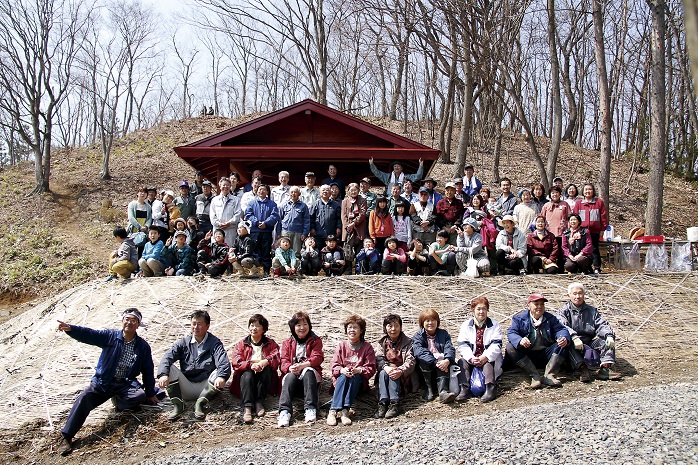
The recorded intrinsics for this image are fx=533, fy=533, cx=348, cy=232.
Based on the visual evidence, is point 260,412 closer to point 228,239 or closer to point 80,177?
point 228,239

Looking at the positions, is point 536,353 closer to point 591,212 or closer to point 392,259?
point 392,259

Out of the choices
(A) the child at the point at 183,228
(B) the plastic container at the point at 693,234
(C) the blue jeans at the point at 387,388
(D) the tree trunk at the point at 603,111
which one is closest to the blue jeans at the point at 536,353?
(C) the blue jeans at the point at 387,388

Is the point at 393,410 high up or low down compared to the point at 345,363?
down

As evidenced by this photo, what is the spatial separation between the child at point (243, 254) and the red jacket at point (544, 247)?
14.8ft

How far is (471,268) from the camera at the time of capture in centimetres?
868

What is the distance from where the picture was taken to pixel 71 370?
267 inches

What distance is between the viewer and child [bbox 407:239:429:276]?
883 centimetres

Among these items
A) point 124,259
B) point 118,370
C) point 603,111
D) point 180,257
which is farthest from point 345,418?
point 603,111

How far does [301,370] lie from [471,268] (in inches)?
156

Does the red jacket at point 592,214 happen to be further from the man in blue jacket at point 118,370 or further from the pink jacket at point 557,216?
the man in blue jacket at point 118,370

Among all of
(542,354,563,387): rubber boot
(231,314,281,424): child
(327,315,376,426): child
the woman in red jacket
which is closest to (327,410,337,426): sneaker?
(327,315,376,426): child

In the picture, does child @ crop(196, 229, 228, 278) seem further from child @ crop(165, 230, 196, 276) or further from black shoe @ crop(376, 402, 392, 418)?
black shoe @ crop(376, 402, 392, 418)

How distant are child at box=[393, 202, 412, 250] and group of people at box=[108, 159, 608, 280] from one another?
17 mm

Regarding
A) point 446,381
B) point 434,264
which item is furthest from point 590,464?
point 434,264
